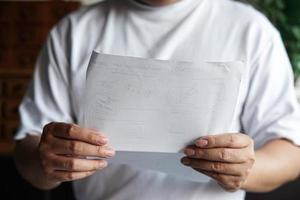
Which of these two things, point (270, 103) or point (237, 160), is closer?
point (237, 160)

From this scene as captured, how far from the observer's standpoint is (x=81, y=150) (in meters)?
0.69

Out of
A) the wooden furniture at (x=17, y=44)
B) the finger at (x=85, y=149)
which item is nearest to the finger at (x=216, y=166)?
the finger at (x=85, y=149)

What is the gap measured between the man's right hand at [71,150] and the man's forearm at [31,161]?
0.35 ft

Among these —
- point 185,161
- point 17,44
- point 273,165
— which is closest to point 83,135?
point 185,161

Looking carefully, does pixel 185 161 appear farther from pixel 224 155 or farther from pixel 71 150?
pixel 71 150

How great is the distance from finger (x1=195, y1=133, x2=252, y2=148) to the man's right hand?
12 cm

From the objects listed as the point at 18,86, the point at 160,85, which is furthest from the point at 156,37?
the point at 18,86

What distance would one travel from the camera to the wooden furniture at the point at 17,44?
1.96 meters

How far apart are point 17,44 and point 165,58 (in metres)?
1.29

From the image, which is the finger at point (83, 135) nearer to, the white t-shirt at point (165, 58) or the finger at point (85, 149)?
the finger at point (85, 149)

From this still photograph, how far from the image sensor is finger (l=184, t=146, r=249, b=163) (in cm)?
69

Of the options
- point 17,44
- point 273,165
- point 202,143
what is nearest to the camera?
point 202,143

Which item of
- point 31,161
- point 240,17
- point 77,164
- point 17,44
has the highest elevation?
point 240,17

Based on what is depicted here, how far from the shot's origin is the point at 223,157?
697 millimetres
